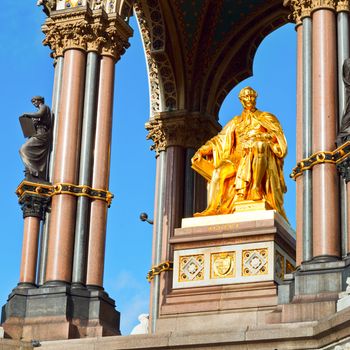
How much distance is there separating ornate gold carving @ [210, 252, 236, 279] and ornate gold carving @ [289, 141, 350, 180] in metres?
2.42

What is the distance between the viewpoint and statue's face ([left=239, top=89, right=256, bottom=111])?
2641 cm

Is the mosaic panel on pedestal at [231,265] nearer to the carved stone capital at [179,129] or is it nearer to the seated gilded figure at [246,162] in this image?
the seated gilded figure at [246,162]

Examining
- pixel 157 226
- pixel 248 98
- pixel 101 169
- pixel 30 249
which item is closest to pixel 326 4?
pixel 248 98

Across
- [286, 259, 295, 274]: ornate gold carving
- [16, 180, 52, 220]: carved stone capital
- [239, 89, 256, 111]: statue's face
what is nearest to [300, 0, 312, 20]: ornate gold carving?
[239, 89, 256, 111]: statue's face

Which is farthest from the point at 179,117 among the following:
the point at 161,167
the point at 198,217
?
the point at 198,217

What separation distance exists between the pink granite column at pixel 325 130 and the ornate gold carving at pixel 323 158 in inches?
3.7

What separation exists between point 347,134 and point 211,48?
10.3m

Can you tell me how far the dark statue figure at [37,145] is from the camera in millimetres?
23875

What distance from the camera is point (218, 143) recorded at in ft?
85.9

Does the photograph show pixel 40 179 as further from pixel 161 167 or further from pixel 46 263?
pixel 161 167

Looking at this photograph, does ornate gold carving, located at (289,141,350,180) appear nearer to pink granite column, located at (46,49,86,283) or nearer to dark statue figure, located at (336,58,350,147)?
dark statue figure, located at (336,58,350,147)

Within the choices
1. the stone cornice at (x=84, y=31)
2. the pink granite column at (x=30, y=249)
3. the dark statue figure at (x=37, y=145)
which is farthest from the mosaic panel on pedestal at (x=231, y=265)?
the stone cornice at (x=84, y=31)

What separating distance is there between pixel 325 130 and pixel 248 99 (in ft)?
16.8

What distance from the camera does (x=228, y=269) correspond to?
2317 centimetres
